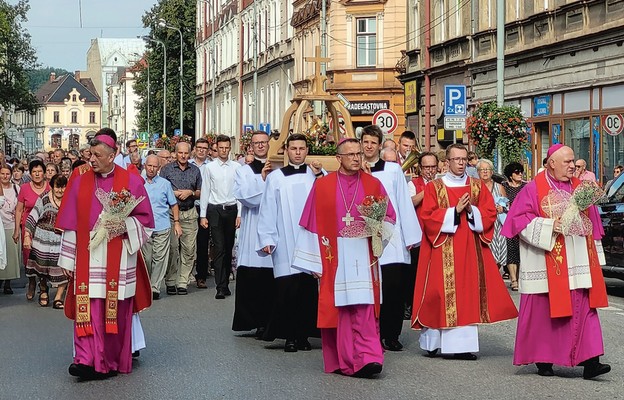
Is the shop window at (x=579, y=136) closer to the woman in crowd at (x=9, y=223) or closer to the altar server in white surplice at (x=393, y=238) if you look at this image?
the woman in crowd at (x=9, y=223)

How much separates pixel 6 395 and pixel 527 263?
13.3 ft

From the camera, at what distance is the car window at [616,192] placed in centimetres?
1803

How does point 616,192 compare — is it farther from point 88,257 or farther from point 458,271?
point 88,257

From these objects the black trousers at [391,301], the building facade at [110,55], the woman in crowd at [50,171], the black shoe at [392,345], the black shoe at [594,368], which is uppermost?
the building facade at [110,55]

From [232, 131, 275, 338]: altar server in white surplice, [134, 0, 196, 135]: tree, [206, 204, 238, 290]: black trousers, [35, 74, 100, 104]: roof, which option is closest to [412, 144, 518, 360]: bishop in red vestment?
[232, 131, 275, 338]: altar server in white surplice

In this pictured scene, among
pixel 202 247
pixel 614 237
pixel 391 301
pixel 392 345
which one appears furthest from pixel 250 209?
pixel 614 237

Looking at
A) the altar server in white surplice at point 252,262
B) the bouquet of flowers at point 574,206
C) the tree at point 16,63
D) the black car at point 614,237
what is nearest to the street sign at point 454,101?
the black car at point 614,237

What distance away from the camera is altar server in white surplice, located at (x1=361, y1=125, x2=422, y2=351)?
38.5 feet

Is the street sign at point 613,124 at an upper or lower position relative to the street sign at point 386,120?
lower

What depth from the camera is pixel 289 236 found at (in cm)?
1225

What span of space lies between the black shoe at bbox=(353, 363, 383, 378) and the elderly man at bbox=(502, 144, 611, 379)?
1.08 meters

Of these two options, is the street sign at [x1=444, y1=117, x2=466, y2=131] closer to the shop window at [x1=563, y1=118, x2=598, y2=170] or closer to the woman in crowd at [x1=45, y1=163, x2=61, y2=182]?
the shop window at [x1=563, y1=118, x2=598, y2=170]

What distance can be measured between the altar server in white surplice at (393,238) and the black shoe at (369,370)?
152 centimetres

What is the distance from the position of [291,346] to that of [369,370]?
186cm
